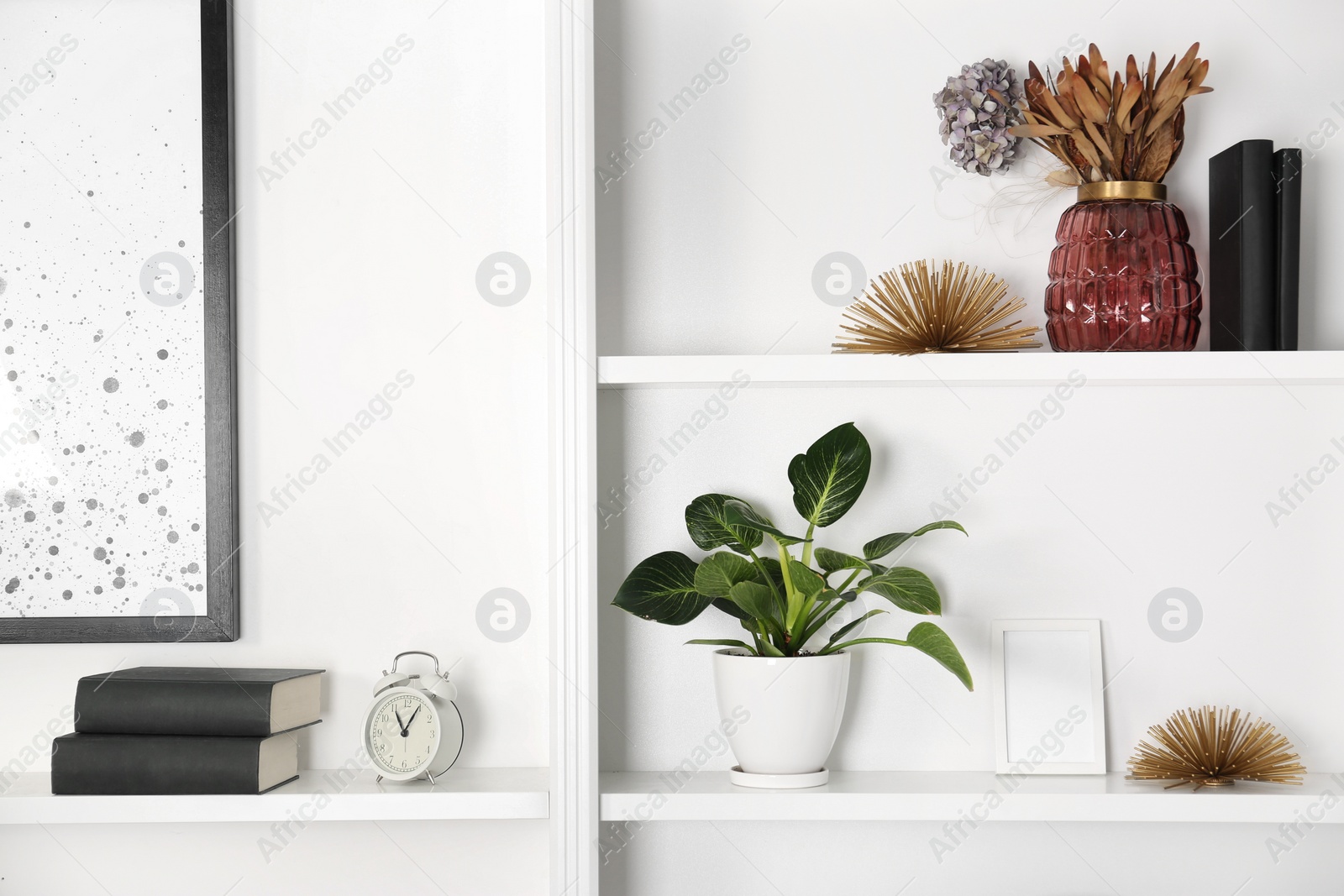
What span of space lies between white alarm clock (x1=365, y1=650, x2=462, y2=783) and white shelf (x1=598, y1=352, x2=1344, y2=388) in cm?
41

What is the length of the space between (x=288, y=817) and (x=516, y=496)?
415 millimetres

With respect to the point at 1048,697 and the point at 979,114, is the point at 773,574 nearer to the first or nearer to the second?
the point at 1048,697

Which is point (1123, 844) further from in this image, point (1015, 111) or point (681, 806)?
point (1015, 111)

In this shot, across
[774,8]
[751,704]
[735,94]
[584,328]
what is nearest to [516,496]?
[584,328]

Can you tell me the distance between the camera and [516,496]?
1.09 m

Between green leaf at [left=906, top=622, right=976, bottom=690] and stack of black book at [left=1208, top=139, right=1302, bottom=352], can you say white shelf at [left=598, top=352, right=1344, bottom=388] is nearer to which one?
stack of black book at [left=1208, top=139, right=1302, bottom=352]

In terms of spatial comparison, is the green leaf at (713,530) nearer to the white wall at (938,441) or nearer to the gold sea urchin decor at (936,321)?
the white wall at (938,441)

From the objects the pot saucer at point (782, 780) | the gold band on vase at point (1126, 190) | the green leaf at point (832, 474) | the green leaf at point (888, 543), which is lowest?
the pot saucer at point (782, 780)

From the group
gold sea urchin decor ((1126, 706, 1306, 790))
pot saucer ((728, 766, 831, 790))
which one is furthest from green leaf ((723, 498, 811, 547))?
gold sea urchin decor ((1126, 706, 1306, 790))

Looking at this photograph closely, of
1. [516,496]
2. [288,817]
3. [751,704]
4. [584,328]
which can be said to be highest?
[584,328]

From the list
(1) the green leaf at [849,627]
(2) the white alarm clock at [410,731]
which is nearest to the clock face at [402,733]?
(2) the white alarm clock at [410,731]

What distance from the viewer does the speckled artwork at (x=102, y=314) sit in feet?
3.55

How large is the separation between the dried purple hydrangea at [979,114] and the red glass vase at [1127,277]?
11cm

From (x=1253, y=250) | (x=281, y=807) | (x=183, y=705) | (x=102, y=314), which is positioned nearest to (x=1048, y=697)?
(x=1253, y=250)
